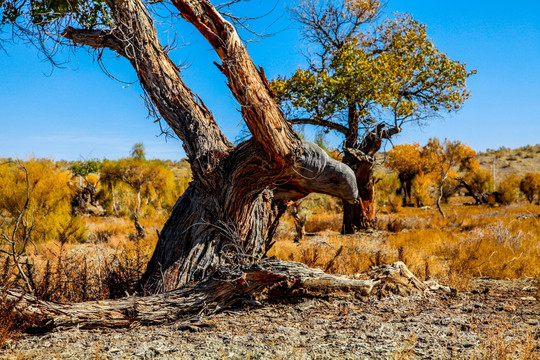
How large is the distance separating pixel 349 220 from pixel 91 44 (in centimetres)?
1029

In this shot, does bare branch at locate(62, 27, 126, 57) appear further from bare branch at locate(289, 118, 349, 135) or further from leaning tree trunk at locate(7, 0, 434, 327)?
bare branch at locate(289, 118, 349, 135)

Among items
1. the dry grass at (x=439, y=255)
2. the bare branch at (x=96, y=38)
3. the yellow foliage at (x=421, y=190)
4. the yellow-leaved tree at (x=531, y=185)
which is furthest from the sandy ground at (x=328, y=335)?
the yellow-leaved tree at (x=531, y=185)

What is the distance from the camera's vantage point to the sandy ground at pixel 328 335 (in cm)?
336

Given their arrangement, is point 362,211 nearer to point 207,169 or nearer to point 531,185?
point 207,169

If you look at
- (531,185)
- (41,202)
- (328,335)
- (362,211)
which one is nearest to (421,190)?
(531,185)

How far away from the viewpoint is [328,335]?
3.78 m

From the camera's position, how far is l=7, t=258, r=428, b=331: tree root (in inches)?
154

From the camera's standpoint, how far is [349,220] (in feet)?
44.8

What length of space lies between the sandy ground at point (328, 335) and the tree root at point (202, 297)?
0.35 feet

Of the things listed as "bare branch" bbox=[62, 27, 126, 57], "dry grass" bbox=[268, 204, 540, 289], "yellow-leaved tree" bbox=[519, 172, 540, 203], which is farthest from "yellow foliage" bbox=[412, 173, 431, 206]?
"bare branch" bbox=[62, 27, 126, 57]

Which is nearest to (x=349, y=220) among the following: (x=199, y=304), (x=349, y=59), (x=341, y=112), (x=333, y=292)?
(x=341, y=112)

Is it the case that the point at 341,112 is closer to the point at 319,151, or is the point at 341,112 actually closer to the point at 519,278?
the point at 519,278

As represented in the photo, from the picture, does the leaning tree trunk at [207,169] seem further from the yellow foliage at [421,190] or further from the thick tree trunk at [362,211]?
the yellow foliage at [421,190]

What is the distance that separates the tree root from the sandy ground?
0.35 feet
